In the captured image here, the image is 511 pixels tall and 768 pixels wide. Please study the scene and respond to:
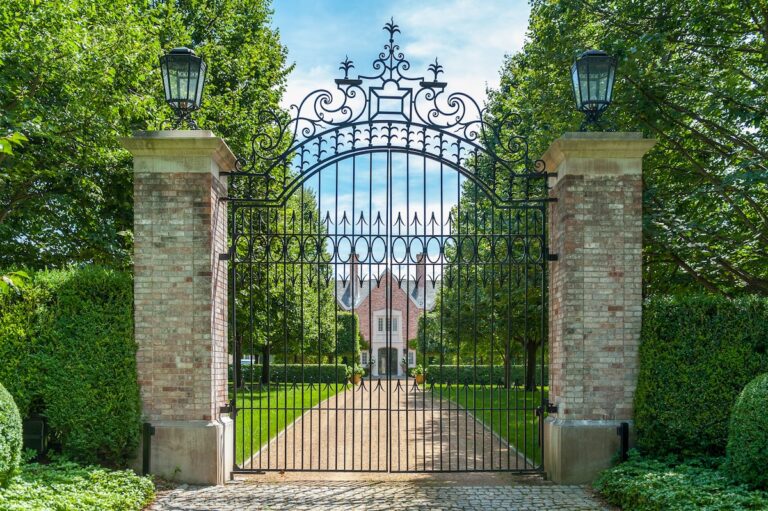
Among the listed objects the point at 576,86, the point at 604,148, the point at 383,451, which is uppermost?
the point at 576,86

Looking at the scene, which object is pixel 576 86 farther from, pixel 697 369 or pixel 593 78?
pixel 697 369

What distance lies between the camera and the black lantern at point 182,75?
7723 millimetres

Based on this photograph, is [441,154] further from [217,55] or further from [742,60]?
[217,55]

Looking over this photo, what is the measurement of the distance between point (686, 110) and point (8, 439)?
31.0 ft

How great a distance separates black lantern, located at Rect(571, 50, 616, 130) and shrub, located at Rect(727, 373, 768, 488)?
348 centimetres

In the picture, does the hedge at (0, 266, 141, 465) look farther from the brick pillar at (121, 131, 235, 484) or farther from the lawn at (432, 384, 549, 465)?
the lawn at (432, 384, 549, 465)

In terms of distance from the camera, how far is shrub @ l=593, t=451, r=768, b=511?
224 inches

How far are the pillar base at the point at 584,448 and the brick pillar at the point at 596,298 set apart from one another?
0.01 metres

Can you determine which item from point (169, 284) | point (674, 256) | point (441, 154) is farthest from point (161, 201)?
point (674, 256)

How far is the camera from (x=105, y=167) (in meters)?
12.6

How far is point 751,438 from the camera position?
616 centimetres

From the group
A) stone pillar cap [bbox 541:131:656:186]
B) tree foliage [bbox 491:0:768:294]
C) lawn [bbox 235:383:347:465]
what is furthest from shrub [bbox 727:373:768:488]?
lawn [bbox 235:383:347:465]

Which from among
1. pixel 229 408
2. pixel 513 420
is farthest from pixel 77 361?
pixel 513 420

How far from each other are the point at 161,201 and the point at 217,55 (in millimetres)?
8713
